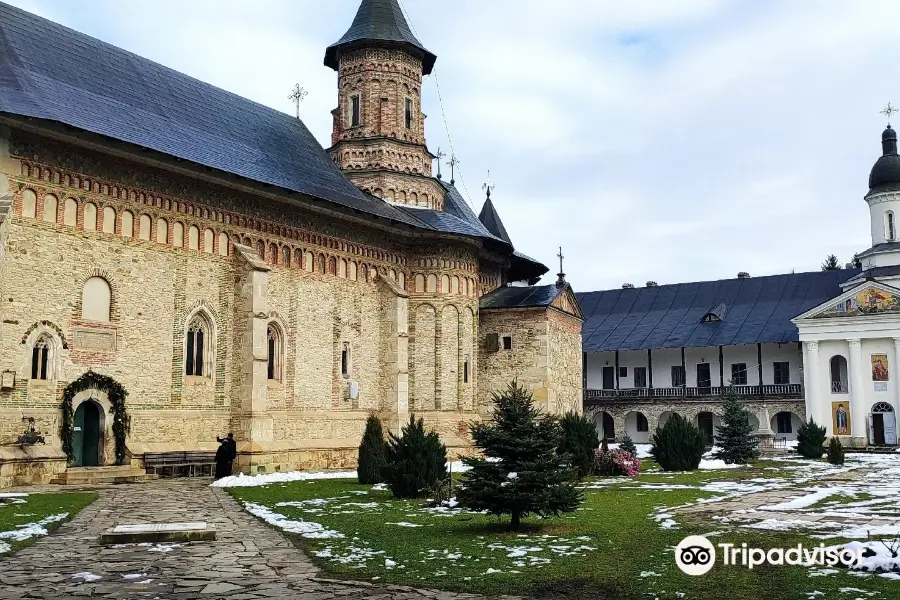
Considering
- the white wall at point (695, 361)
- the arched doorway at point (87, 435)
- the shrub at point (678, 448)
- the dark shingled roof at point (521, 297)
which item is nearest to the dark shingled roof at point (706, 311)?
the white wall at point (695, 361)

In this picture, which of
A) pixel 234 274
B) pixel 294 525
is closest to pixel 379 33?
pixel 234 274

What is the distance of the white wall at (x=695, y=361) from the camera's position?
4466 centimetres

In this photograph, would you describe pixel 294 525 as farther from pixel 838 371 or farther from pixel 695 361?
pixel 695 361

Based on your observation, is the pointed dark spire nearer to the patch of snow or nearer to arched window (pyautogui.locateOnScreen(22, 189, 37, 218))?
arched window (pyautogui.locateOnScreen(22, 189, 37, 218))

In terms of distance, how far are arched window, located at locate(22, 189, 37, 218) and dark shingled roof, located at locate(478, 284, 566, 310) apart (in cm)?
1589

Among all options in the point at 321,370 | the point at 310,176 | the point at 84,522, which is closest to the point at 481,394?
the point at 321,370

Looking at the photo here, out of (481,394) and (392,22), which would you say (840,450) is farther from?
(392,22)

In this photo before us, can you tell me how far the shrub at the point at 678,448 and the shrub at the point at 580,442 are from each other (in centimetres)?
283

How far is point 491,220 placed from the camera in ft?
139

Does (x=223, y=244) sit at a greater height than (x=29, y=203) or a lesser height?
lesser

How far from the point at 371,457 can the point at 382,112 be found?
51.4ft

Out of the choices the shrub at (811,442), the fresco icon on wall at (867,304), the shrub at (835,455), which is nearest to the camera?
the shrub at (835,455)

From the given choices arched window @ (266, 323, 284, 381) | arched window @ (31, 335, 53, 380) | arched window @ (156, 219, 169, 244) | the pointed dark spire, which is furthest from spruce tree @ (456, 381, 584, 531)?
the pointed dark spire

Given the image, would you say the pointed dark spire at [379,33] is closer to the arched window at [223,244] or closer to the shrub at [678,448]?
the arched window at [223,244]
